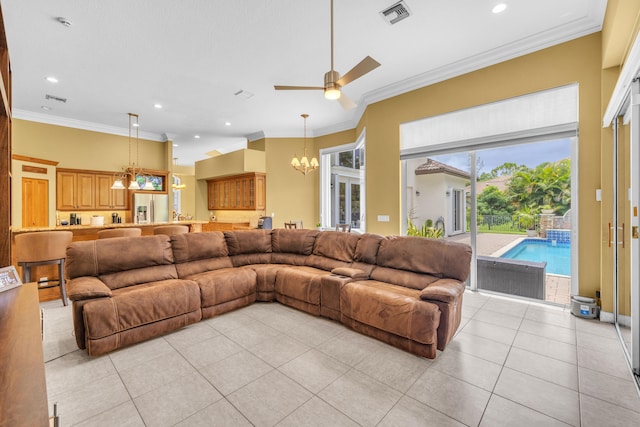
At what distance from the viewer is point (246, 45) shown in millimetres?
3691

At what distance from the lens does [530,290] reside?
13.1ft

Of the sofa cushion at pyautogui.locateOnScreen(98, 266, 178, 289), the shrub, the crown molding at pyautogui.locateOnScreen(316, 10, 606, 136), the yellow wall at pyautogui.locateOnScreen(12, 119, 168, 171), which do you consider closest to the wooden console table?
the sofa cushion at pyautogui.locateOnScreen(98, 266, 178, 289)

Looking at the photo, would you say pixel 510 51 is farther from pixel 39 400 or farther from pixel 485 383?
pixel 39 400

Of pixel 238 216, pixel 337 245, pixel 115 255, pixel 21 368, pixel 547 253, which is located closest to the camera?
Result: pixel 21 368

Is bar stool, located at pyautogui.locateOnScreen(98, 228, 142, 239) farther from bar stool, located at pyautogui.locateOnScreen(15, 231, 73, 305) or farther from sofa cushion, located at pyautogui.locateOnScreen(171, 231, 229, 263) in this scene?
sofa cushion, located at pyautogui.locateOnScreen(171, 231, 229, 263)

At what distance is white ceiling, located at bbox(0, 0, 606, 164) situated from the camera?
303 centimetres

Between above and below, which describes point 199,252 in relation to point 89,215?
below

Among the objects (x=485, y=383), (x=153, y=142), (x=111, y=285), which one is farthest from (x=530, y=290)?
(x=153, y=142)

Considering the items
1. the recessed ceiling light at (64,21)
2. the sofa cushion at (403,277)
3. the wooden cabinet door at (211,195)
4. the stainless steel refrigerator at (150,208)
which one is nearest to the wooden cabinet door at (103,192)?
the stainless steel refrigerator at (150,208)

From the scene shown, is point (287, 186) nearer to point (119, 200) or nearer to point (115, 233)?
point (115, 233)

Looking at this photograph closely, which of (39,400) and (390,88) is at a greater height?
(390,88)

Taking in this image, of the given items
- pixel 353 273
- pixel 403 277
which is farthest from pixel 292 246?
pixel 403 277

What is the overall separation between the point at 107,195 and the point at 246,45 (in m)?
5.88

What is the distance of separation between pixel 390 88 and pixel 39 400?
5327 millimetres
